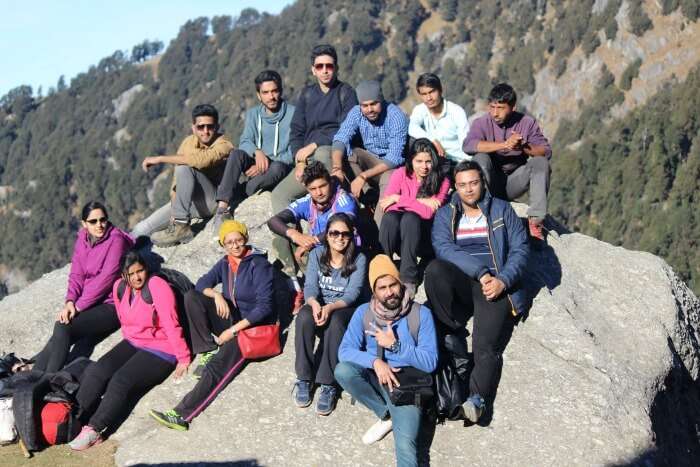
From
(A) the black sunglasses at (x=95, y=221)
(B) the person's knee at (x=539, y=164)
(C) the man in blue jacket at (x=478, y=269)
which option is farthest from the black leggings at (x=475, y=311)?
(A) the black sunglasses at (x=95, y=221)

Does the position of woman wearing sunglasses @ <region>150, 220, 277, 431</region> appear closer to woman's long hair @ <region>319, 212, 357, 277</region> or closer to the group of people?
the group of people

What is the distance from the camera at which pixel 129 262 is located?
8523 millimetres

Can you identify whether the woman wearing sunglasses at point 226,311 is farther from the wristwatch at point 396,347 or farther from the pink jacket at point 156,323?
the wristwatch at point 396,347

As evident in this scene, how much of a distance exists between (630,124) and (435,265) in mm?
107314

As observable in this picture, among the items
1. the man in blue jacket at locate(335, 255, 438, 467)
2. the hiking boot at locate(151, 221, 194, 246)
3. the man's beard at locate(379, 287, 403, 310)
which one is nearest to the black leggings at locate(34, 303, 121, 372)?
the hiking boot at locate(151, 221, 194, 246)

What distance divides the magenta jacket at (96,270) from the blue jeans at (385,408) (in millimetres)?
3575

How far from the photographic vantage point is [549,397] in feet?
27.3

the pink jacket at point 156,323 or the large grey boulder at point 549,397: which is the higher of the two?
the pink jacket at point 156,323

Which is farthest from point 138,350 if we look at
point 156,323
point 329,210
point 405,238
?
point 405,238

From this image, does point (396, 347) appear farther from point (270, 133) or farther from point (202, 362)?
point (270, 133)

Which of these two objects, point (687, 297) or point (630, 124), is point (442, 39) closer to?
point (630, 124)

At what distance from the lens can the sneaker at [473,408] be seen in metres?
7.62

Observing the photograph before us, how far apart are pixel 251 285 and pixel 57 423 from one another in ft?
8.25

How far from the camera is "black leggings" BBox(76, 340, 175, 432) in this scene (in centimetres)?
812
